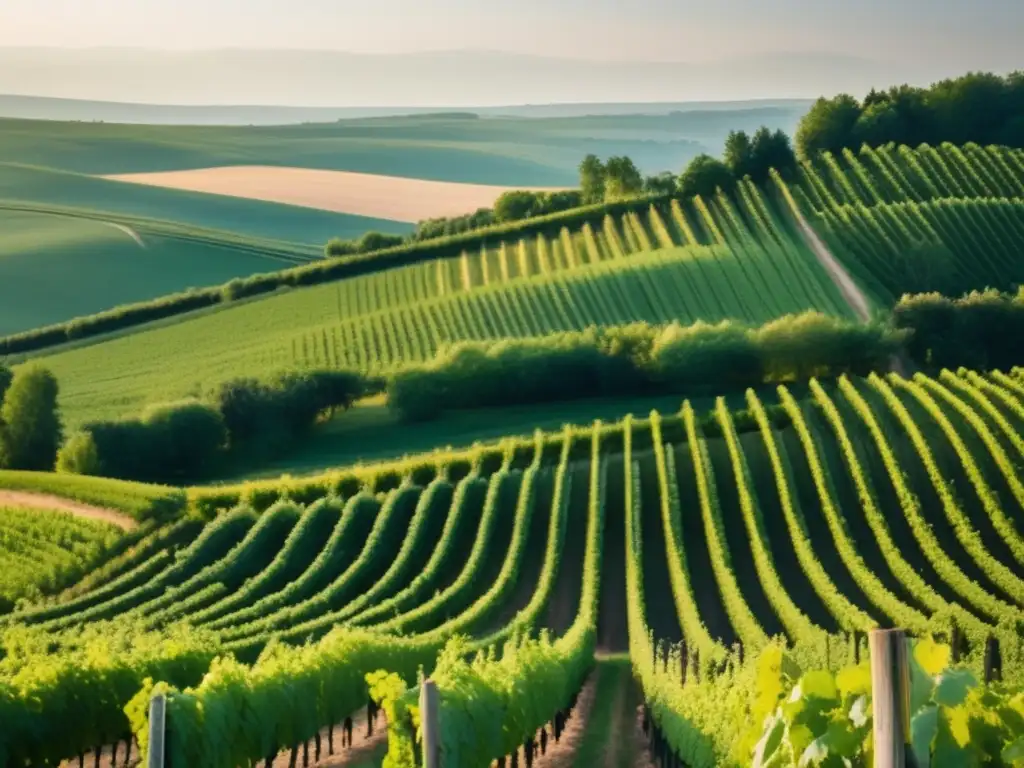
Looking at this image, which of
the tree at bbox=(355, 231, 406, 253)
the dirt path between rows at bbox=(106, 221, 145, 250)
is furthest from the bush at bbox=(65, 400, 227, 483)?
the dirt path between rows at bbox=(106, 221, 145, 250)

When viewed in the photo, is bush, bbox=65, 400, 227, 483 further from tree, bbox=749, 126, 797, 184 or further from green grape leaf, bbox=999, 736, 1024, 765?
green grape leaf, bbox=999, 736, 1024, 765

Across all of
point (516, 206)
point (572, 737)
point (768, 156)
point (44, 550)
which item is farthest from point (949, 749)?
point (516, 206)

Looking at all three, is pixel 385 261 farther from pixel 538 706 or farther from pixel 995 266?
pixel 538 706

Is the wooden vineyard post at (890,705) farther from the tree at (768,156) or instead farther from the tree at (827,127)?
the tree at (827,127)

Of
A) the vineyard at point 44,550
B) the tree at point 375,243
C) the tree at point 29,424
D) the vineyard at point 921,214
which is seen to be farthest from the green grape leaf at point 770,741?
the tree at point 375,243

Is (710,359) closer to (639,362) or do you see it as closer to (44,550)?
(639,362)
